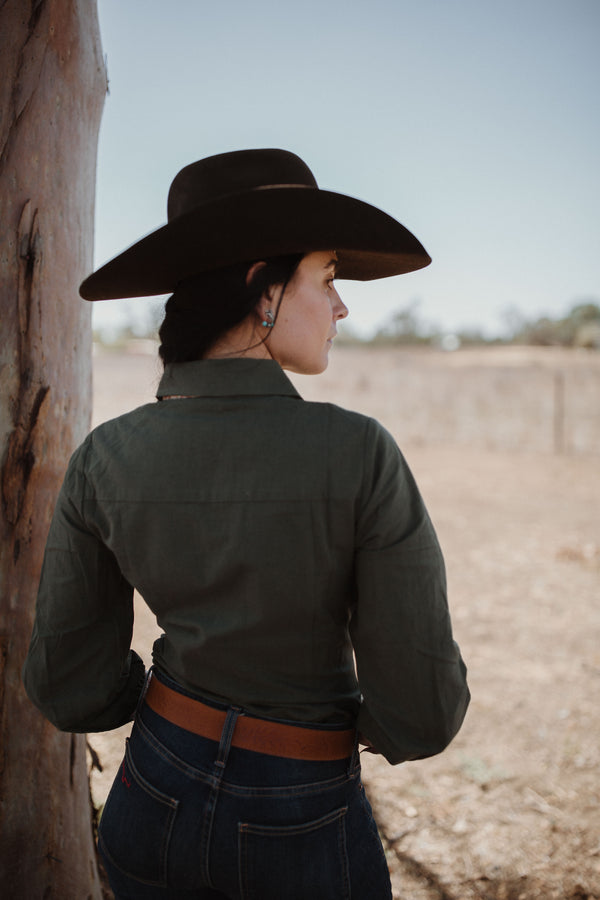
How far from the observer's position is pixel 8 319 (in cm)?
154

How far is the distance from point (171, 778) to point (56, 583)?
16.3 inches

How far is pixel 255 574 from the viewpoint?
→ 996 mm

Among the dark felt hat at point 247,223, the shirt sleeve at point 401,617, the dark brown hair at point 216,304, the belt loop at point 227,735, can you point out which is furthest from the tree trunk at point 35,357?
the shirt sleeve at point 401,617

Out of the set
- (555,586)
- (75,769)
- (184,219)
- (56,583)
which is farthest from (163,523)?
(555,586)

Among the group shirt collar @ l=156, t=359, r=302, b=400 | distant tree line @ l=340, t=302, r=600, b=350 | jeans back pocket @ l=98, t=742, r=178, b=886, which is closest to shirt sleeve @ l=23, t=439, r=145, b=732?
jeans back pocket @ l=98, t=742, r=178, b=886

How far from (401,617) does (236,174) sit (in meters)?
0.86

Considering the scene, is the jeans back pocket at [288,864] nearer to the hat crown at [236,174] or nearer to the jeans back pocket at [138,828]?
the jeans back pocket at [138,828]

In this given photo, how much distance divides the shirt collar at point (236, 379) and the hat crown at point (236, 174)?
31cm

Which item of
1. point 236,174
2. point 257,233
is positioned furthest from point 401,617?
point 236,174

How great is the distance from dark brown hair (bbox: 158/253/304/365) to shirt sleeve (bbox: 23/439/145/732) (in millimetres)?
271

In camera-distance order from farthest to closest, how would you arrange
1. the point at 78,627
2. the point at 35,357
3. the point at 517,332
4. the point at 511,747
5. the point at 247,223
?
the point at 517,332 < the point at 511,747 < the point at 35,357 < the point at 78,627 < the point at 247,223

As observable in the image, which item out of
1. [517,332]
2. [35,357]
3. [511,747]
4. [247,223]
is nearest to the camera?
[247,223]

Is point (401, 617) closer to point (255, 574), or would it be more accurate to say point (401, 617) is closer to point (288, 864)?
point (255, 574)

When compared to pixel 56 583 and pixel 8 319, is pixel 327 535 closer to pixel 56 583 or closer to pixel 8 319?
pixel 56 583
